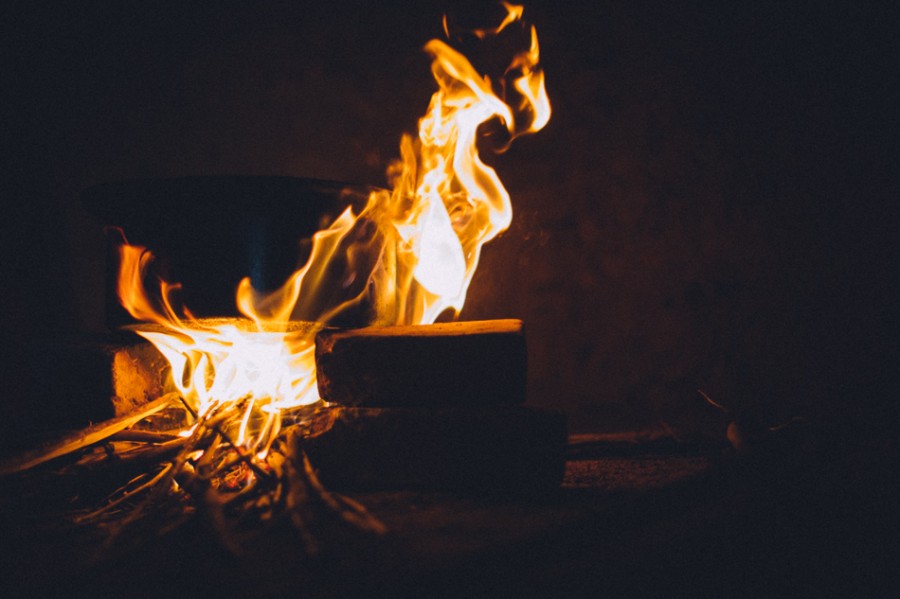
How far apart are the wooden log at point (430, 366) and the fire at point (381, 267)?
23cm

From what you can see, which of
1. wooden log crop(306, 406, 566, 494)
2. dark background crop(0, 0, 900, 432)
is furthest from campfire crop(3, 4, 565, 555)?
dark background crop(0, 0, 900, 432)

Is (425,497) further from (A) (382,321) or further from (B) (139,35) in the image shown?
(B) (139,35)

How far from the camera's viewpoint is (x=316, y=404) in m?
1.96

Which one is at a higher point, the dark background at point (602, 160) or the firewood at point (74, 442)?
the dark background at point (602, 160)

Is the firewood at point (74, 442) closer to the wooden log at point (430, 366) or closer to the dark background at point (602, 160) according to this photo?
the wooden log at point (430, 366)

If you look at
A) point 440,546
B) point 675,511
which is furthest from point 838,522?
point 440,546

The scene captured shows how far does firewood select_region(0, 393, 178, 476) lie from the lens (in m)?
1.46

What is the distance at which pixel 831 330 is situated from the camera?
96.9 inches

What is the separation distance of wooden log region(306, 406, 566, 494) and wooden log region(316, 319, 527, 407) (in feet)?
0.15

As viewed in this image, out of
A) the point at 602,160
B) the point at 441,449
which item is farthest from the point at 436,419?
the point at 602,160

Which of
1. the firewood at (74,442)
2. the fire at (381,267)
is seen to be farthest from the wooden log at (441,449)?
the firewood at (74,442)

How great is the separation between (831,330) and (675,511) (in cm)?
152

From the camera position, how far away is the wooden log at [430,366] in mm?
1599

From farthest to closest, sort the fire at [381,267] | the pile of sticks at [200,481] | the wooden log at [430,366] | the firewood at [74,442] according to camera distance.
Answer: the fire at [381,267], the wooden log at [430,366], the firewood at [74,442], the pile of sticks at [200,481]
